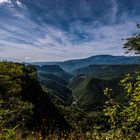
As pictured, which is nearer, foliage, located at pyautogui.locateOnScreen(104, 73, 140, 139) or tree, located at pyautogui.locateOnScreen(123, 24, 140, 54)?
foliage, located at pyautogui.locateOnScreen(104, 73, 140, 139)

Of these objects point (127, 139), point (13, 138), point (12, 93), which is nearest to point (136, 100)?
point (127, 139)

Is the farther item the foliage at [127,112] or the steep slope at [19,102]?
the steep slope at [19,102]

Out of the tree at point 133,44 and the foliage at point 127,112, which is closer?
the foliage at point 127,112

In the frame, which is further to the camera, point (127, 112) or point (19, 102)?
point (19, 102)

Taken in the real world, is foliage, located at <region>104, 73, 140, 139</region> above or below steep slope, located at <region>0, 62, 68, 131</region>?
above

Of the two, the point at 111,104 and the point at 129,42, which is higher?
the point at 129,42

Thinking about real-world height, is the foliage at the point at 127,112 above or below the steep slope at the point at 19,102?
above

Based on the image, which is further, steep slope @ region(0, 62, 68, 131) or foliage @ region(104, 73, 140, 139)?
steep slope @ region(0, 62, 68, 131)

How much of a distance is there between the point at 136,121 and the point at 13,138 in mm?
4536

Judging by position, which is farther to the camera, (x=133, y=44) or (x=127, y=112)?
(x=133, y=44)

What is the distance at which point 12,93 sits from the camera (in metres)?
21.1

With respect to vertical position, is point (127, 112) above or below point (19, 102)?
above

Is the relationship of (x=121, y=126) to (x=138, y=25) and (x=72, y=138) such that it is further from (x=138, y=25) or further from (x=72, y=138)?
(x=138, y=25)

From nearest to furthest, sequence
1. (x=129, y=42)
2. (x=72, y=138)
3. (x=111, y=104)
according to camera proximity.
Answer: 1. (x=72, y=138)
2. (x=111, y=104)
3. (x=129, y=42)
